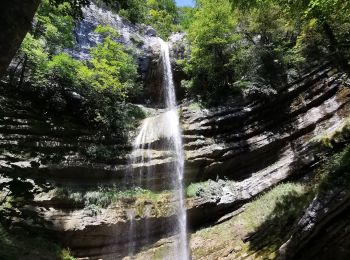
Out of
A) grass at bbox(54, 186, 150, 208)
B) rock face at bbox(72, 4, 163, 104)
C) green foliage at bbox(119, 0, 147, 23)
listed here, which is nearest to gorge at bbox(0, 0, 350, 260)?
grass at bbox(54, 186, 150, 208)

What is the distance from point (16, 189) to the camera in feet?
11.0

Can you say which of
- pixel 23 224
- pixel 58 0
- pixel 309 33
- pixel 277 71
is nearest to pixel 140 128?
pixel 277 71

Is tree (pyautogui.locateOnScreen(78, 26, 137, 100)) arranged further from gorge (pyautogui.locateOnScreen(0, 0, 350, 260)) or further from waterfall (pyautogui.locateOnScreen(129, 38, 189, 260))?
waterfall (pyautogui.locateOnScreen(129, 38, 189, 260))

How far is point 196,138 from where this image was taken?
54.3ft

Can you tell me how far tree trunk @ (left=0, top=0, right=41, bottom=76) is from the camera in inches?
86.7

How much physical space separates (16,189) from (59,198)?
10.7 m

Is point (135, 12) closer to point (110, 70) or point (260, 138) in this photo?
point (110, 70)

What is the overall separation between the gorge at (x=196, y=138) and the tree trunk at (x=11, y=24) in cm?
910

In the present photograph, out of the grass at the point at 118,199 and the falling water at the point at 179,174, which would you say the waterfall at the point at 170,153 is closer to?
the falling water at the point at 179,174

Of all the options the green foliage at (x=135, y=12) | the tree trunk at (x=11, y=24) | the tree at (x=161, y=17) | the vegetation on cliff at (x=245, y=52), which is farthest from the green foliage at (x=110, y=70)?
the tree trunk at (x=11, y=24)

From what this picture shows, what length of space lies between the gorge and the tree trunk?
9.10m

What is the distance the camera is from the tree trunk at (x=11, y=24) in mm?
2201

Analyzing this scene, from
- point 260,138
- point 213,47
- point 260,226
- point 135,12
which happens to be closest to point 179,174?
point 260,138

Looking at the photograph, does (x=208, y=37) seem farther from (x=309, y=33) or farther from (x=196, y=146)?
(x=196, y=146)
